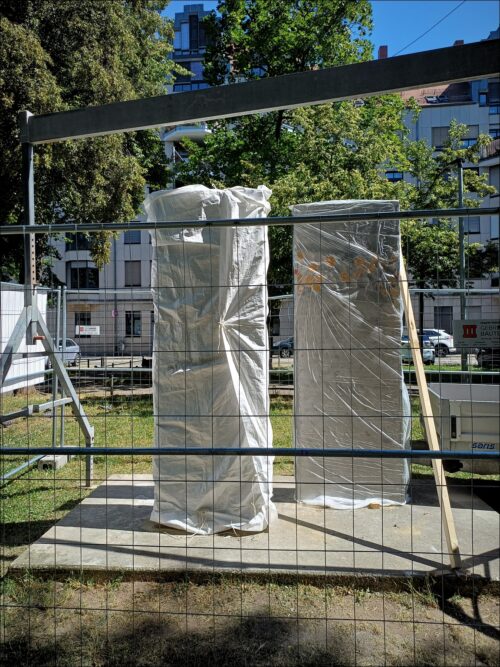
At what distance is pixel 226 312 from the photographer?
4.20m

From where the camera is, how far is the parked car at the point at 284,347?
16.8ft

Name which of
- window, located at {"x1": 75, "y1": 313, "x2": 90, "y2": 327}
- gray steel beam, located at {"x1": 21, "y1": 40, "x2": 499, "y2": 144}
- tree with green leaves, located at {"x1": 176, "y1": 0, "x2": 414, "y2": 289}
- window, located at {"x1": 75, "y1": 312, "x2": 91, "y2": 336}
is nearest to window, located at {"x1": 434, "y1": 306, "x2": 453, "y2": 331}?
gray steel beam, located at {"x1": 21, "y1": 40, "x2": 499, "y2": 144}

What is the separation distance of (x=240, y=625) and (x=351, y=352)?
2549 mm

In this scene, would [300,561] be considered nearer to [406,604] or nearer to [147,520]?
[406,604]

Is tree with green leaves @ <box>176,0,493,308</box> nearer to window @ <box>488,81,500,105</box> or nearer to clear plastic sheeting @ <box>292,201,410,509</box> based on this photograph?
clear plastic sheeting @ <box>292,201,410,509</box>

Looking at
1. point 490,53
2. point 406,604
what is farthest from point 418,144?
point 406,604

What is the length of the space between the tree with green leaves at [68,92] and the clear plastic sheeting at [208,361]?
8195 millimetres

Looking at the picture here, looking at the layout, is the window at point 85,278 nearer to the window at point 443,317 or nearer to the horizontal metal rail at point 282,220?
the horizontal metal rail at point 282,220

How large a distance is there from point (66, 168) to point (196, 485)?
1065 cm

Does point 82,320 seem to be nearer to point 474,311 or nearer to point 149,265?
point 149,265

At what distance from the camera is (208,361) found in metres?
4.21

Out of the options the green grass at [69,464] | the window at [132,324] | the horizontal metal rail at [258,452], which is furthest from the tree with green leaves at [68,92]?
the horizontal metal rail at [258,452]

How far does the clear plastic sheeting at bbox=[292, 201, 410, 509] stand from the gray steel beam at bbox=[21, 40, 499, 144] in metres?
1.43

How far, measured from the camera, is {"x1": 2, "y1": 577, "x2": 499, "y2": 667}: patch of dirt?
2869mm
